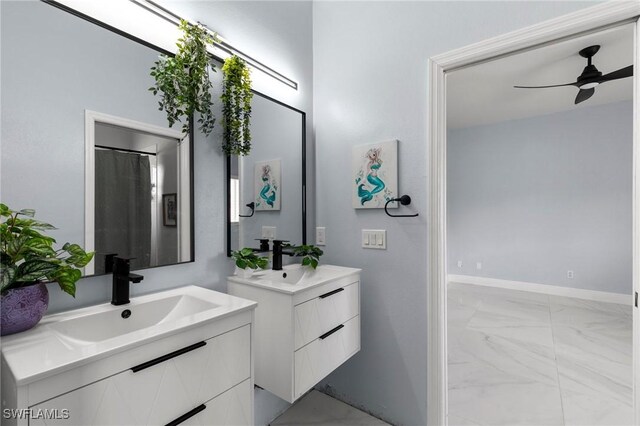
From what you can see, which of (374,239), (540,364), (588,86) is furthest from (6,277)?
(588,86)

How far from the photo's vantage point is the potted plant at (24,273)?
0.81 meters

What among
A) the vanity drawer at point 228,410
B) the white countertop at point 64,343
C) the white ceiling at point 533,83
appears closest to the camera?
the white countertop at point 64,343

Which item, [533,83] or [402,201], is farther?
[533,83]

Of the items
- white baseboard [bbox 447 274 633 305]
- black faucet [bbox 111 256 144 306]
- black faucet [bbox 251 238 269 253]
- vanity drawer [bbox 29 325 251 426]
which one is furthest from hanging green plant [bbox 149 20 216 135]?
white baseboard [bbox 447 274 633 305]

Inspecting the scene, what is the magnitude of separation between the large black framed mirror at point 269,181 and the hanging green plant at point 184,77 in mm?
325

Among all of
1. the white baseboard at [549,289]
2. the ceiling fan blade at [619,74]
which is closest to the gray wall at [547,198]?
the white baseboard at [549,289]

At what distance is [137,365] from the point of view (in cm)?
82

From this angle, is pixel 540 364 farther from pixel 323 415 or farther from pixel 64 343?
pixel 64 343

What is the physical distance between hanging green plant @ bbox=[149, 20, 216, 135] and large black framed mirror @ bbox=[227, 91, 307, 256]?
325mm

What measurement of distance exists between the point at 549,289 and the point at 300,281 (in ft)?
14.7

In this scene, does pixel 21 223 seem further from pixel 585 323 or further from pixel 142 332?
pixel 585 323

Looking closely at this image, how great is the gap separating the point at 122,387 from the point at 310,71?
6.72ft

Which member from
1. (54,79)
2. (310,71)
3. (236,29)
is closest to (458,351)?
(310,71)

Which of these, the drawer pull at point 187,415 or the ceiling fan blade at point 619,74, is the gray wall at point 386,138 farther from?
the ceiling fan blade at point 619,74
